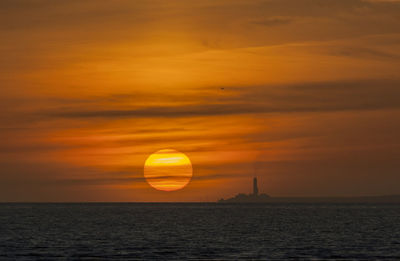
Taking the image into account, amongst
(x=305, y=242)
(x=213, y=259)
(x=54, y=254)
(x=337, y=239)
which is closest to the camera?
(x=213, y=259)

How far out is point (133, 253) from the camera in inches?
3647

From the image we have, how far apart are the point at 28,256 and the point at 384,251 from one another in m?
50.8

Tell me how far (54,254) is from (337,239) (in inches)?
2140

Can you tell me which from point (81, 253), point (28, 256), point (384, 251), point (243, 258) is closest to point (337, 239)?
point (384, 251)

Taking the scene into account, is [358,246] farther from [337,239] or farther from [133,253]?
[133,253]

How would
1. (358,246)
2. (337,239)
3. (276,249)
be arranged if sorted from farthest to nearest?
(337,239)
(358,246)
(276,249)

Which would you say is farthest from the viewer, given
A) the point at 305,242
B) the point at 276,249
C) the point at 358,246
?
the point at 305,242

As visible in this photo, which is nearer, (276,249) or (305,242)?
(276,249)

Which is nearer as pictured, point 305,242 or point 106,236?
point 305,242

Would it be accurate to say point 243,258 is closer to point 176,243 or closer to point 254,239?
point 176,243

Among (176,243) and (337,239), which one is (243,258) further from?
(337,239)

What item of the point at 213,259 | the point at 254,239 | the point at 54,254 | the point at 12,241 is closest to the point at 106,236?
the point at 12,241

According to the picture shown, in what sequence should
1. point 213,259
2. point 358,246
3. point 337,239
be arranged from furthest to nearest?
1. point 337,239
2. point 358,246
3. point 213,259

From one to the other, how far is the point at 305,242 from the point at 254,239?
34.5 ft
